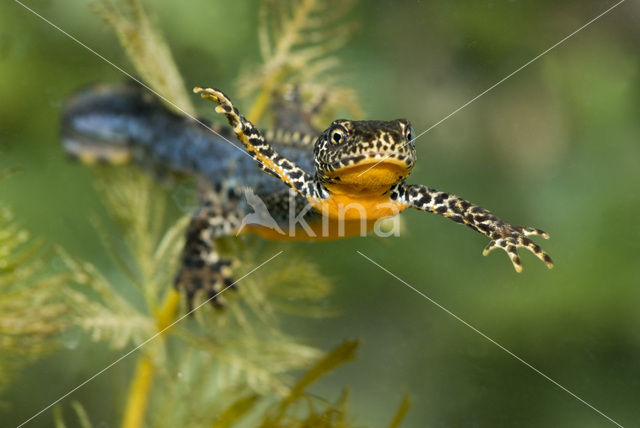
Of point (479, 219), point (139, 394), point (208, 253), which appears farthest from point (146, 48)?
point (479, 219)

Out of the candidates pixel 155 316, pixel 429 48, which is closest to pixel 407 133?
pixel 155 316

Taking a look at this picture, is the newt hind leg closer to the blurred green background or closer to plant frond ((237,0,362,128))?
the blurred green background

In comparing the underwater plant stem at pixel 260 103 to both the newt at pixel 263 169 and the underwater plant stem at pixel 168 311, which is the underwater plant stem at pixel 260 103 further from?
the underwater plant stem at pixel 168 311

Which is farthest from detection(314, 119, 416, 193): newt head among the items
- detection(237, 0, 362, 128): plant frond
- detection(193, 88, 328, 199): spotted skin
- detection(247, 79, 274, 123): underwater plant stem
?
detection(237, 0, 362, 128): plant frond

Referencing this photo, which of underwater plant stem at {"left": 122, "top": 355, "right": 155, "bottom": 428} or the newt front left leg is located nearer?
underwater plant stem at {"left": 122, "top": 355, "right": 155, "bottom": 428}

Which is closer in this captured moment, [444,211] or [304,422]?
[304,422]

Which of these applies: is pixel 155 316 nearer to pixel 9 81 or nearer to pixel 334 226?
pixel 334 226
